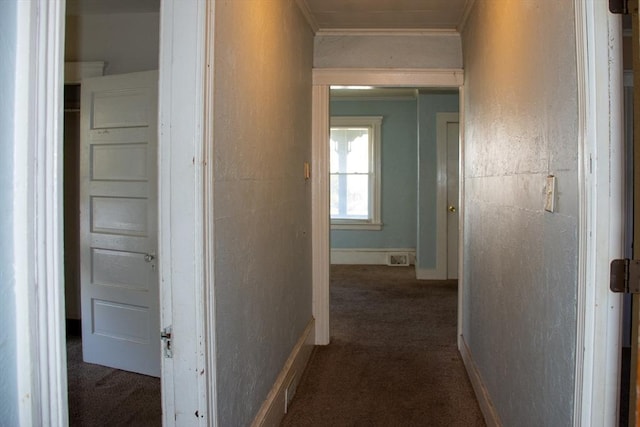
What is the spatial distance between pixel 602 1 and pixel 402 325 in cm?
364

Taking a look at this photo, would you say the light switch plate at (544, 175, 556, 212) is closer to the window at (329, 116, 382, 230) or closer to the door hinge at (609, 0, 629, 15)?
the door hinge at (609, 0, 629, 15)

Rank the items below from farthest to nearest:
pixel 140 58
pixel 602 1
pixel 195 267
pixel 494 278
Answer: pixel 140 58
pixel 494 278
pixel 195 267
pixel 602 1

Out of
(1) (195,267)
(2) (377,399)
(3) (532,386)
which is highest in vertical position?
(1) (195,267)

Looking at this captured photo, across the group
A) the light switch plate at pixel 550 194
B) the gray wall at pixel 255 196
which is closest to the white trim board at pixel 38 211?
the gray wall at pixel 255 196

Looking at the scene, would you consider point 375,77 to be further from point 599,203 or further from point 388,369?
point 599,203

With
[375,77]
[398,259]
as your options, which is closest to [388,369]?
[375,77]

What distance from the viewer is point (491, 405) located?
2.58 m

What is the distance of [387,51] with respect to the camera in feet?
12.8

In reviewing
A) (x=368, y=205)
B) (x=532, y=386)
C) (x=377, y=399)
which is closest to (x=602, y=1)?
(x=532, y=386)

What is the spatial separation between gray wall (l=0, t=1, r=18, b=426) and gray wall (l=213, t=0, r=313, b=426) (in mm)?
890

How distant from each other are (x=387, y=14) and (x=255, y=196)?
6.67 ft

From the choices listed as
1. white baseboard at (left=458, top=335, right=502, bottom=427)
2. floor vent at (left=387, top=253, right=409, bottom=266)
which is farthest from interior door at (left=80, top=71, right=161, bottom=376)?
floor vent at (left=387, top=253, right=409, bottom=266)

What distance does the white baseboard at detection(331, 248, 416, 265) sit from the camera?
25.5ft

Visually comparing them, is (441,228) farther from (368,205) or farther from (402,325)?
(402,325)
